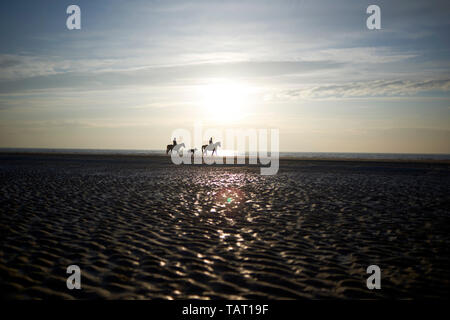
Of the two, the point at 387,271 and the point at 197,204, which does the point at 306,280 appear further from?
the point at 197,204

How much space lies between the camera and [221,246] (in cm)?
814

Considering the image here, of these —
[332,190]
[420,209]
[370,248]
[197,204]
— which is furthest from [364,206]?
[197,204]

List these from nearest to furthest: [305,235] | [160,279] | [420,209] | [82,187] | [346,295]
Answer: [346,295] → [160,279] → [305,235] → [420,209] → [82,187]

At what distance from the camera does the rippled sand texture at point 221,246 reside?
579 cm

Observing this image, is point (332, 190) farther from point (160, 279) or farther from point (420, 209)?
point (160, 279)

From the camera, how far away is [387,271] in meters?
6.63

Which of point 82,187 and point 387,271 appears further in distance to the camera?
point 82,187

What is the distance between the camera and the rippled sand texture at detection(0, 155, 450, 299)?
5793mm

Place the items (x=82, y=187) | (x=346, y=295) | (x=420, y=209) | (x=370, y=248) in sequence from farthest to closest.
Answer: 1. (x=82, y=187)
2. (x=420, y=209)
3. (x=370, y=248)
4. (x=346, y=295)
